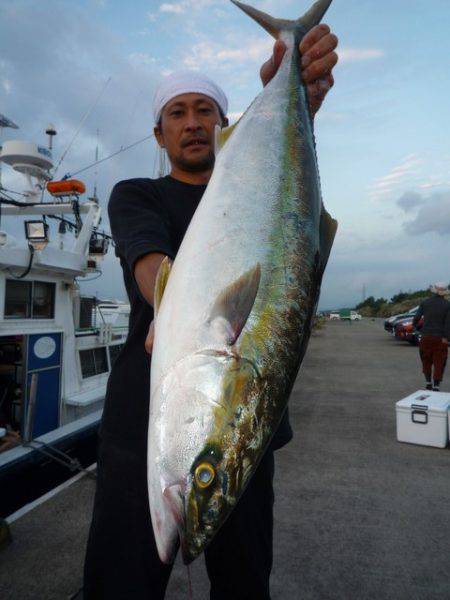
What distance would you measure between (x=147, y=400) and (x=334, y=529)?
2184 millimetres

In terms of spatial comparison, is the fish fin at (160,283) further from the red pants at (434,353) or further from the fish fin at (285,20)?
the red pants at (434,353)

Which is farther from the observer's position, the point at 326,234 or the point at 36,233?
the point at 36,233

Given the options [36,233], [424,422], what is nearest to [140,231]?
[424,422]

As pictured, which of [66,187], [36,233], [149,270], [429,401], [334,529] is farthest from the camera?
[66,187]

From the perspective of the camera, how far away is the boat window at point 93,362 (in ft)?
26.7

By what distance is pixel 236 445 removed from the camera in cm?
108

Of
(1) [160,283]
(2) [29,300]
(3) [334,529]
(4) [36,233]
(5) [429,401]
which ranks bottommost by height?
(3) [334,529]

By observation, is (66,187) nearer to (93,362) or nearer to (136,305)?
(93,362)

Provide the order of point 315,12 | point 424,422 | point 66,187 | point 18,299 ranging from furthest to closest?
point 66,187 → point 18,299 → point 424,422 → point 315,12

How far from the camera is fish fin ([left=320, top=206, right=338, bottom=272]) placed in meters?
1.47

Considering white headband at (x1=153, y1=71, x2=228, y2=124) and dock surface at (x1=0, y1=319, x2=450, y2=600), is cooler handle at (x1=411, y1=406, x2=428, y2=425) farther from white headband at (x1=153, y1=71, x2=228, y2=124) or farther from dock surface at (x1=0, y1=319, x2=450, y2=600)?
white headband at (x1=153, y1=71, x2=228, y2=124)

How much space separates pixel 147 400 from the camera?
5.16 ft

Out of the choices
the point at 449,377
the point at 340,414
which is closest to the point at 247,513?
the point at 340,414

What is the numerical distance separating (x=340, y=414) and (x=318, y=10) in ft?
17.1
